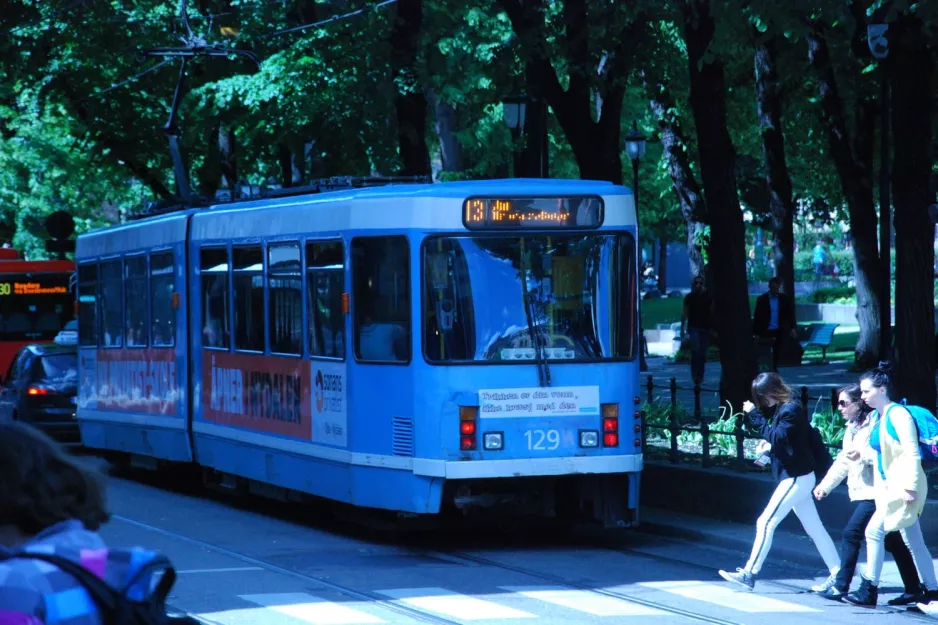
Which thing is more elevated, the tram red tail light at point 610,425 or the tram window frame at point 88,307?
the tram window frame at point 88,307

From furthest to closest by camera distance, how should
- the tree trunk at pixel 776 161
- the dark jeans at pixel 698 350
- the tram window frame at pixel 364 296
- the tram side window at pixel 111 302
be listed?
the tree trunk at pixel 776 161
the dark jeans at pixel 698 350
the tram side window at pixel 111 302
the tram window frame at pixel 364 296

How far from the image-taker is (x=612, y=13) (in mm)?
16672

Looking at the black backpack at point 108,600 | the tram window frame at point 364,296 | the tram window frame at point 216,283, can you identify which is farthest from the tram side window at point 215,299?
the black backpack at point 108,600

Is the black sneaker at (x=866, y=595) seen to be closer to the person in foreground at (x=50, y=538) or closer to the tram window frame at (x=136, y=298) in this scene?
the person in foreground at (x=50, y=538)

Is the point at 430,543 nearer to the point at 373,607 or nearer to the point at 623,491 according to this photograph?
the point at 623,491

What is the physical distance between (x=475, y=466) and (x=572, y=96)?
6.32 meters

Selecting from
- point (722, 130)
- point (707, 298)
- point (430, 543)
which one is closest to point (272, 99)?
point (707, 298)

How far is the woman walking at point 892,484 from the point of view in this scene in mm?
10039

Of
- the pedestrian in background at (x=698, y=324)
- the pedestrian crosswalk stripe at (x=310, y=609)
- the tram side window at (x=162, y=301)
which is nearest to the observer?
the pedestrian crosswalk stripe at (x=310, y=609)

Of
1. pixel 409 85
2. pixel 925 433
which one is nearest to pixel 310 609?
pixel 925 433

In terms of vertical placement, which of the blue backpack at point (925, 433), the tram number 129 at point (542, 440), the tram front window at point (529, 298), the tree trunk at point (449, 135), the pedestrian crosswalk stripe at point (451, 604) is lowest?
the pedestrian crosswalk stripe at point (451, 604)

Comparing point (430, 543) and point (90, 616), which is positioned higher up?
→ point (90, 616)

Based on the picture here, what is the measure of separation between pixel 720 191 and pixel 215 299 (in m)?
4.90

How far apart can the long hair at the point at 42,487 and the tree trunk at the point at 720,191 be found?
13.3m
